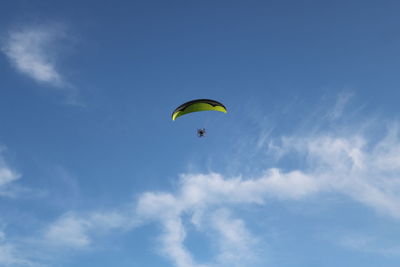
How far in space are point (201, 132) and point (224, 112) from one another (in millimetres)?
4069

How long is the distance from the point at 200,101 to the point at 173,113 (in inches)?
154

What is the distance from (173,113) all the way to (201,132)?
4741mm

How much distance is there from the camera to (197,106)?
184 feet

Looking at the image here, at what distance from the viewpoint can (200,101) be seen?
55719mm

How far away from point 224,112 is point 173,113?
270 inches

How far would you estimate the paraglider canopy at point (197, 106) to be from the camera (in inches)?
2192

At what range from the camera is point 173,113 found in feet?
186

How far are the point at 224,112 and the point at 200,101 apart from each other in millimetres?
4186

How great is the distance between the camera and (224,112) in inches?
2287

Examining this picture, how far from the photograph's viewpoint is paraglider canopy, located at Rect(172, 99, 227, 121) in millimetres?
55688

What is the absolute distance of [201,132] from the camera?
192 feet
